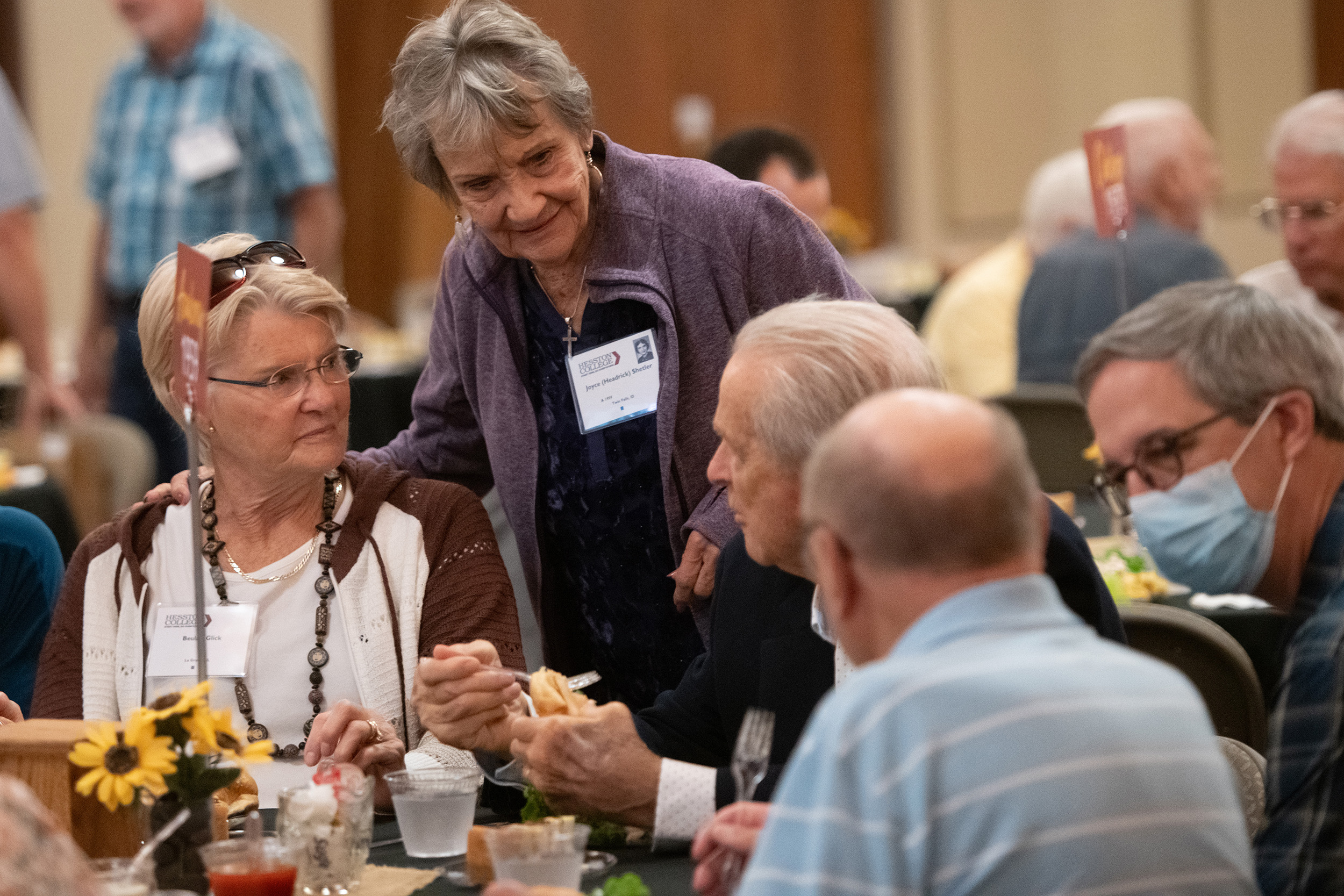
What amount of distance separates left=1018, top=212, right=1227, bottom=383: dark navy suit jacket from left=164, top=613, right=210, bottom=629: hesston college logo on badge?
3491 mm

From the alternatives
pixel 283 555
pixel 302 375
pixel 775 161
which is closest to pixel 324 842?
pixel 283 555

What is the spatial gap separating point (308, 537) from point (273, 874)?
1.04 m

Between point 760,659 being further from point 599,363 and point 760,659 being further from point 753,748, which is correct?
point 599,363

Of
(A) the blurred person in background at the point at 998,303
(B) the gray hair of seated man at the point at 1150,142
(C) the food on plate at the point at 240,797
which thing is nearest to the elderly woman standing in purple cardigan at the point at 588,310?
(C) the food on plate at the point at 240,797

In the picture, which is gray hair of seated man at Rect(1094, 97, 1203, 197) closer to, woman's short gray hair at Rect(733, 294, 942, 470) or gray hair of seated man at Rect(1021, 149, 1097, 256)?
gray hair of seated man at Rect(1021, 149, 1097, 256)

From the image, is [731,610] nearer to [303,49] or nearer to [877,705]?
[877,705]

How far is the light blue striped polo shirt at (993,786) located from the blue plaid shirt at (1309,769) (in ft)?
1.27

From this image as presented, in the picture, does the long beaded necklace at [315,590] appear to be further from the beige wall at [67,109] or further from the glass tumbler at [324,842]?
the beige wall at [67,109]

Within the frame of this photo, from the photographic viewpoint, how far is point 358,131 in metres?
10.4

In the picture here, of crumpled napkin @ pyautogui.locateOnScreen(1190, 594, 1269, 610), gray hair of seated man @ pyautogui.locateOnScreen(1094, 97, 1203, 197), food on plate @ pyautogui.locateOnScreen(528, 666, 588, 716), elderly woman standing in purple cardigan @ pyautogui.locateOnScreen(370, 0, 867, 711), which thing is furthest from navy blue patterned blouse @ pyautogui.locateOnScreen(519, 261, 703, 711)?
gray hair of seated man @ pyautogui.locateOnScreen(1094, 97, 1203, 197)

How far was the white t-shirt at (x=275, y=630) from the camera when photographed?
251cm

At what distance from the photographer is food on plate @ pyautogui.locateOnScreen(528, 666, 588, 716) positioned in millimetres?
2047

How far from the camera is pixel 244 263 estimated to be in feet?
8.61

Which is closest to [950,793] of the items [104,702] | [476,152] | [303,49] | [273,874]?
[273,874]
